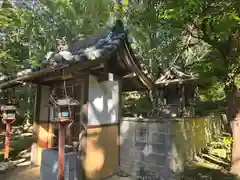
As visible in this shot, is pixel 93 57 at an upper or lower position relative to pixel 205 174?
upper

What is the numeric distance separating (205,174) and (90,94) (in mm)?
4832

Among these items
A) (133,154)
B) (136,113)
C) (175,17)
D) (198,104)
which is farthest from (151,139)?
(198,104)

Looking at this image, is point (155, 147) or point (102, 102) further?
point (102, 102)

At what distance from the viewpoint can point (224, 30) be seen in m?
4.84

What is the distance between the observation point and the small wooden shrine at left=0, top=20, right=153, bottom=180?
5.55 m

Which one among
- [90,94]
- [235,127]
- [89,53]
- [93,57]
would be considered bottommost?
[235,127]

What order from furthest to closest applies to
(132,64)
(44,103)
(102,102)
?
1. (44,103)
2. (132,64)
3. (102,102)

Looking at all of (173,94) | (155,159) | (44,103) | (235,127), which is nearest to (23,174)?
(44,103)

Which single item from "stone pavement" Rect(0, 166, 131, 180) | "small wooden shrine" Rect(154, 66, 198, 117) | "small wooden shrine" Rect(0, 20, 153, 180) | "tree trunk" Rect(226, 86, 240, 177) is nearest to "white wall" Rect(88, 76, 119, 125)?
"small wooden shrine" Rect(0, 20, 153, 180)

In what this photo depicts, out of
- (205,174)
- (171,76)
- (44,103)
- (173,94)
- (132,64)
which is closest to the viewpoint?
(205,174)

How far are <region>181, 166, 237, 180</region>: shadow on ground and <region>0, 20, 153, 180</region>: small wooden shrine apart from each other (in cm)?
255

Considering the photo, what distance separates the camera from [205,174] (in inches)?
266

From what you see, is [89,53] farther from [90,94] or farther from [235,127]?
[235,127]

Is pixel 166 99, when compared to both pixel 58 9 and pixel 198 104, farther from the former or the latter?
pixel 58 9
